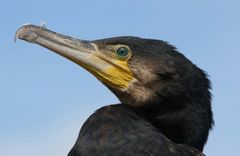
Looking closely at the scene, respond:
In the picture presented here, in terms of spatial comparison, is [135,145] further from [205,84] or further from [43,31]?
[43,31]

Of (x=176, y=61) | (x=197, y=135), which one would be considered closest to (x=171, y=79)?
→ (x=176, y=61)

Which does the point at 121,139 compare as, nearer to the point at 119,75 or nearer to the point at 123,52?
the point at 119,75

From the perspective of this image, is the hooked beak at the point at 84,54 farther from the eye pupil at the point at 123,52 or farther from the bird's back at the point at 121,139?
the bird's back at the point at 121,139

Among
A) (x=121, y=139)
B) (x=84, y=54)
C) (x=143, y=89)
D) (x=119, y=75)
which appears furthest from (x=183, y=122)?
(x=84, y=54)

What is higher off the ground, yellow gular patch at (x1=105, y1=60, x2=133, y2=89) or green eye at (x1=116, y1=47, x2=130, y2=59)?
green eye at (x1=116, y1=47, x2=130, y2=59)

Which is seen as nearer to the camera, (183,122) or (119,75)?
(183,122)

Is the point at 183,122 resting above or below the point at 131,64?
below

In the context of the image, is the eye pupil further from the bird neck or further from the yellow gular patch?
the bird neck

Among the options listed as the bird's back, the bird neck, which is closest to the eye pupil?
the bird neck
